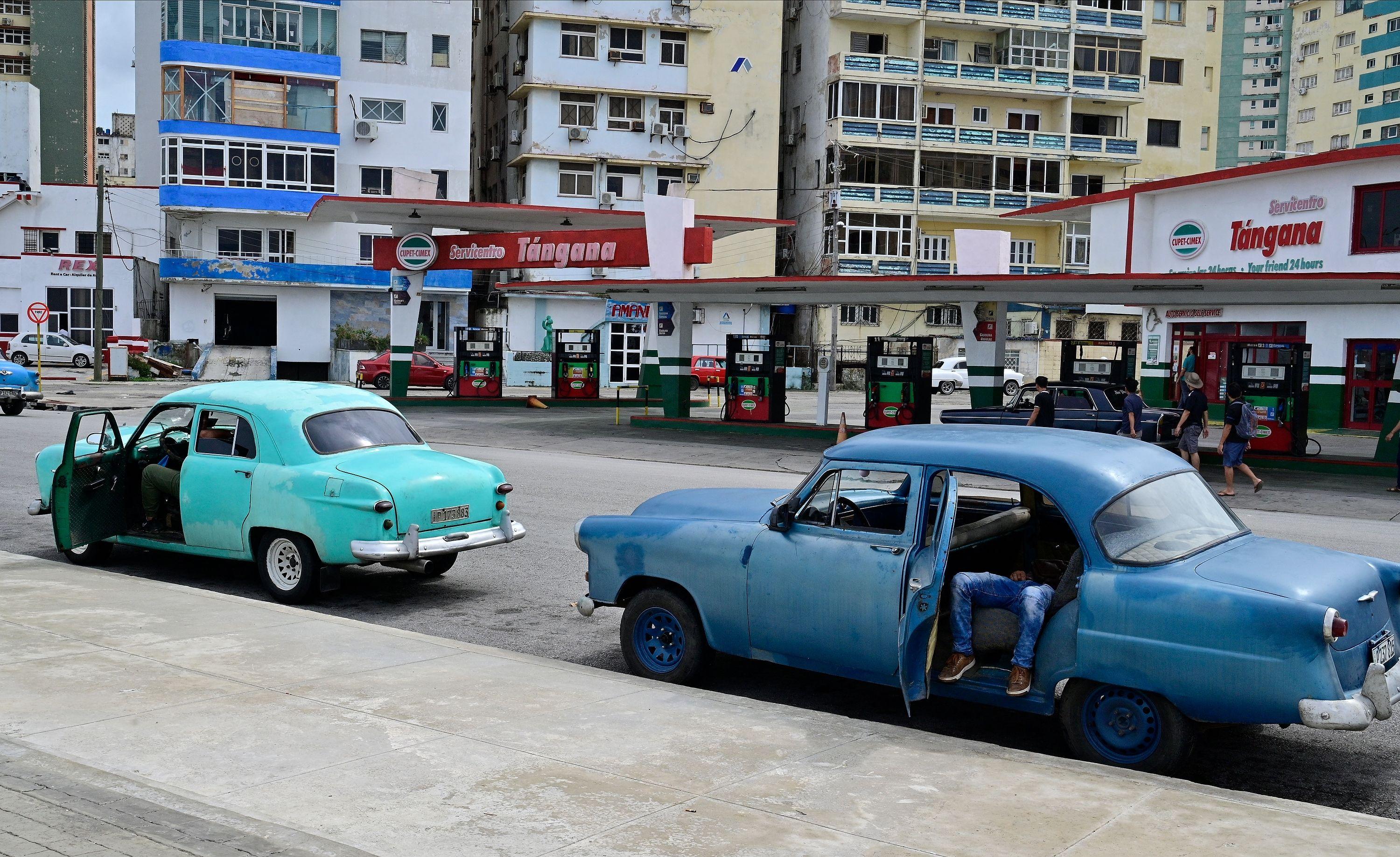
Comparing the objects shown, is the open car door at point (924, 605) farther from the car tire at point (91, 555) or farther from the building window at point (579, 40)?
the building window at point (579, 40)

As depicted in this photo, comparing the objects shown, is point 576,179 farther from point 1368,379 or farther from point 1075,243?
point 1368,379

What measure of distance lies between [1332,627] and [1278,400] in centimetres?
1930

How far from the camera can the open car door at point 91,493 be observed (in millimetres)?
10141

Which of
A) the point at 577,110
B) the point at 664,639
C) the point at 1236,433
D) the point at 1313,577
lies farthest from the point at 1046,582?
the point at 577,110

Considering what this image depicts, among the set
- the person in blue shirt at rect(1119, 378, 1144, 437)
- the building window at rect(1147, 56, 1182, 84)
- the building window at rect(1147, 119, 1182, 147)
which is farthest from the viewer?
the building window at rect(1147, 119, 1182, 147)

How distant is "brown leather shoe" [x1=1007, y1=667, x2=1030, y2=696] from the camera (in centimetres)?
597

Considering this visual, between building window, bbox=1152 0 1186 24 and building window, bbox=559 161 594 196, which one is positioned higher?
building window, bbox=1152 0 1186 24

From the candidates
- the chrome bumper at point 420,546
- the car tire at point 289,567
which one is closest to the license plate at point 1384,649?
the chrome bumper at point 420,546

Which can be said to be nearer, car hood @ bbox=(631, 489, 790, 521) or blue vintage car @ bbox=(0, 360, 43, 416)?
car hood @ bbox=(631, 489, 790, 521)

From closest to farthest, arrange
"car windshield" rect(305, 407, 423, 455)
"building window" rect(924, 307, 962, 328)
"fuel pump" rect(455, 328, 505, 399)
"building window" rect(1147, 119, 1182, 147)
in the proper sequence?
"car windshield" rect(305, 407, 423, 455), "fuel pump" rect(455, 328, 505, 399), "building window" rect(924, 307, 962, 328), "building window" rect(1147, 119, 1182, 147)

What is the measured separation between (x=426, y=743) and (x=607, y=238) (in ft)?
83.1

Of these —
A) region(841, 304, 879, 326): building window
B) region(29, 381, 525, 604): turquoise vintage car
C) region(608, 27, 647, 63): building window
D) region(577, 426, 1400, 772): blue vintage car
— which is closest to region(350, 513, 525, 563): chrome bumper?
region(29, 381, 525, 604): turquoise vintage car

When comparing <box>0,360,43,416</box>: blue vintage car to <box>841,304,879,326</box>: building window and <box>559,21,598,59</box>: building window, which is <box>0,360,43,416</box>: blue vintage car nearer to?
<box>559,21,598,59</box>: building window

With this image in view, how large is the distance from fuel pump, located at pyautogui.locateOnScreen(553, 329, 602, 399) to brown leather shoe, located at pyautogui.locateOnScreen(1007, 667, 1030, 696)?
3253 centimetres
